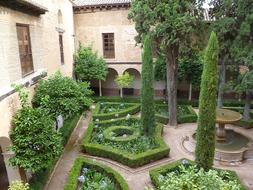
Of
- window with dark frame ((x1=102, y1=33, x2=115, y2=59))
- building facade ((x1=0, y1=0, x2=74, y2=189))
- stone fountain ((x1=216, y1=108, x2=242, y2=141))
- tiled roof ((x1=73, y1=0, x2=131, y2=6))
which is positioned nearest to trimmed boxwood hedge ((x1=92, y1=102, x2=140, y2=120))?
building facade ((x1=0, y1=0, x2=74, y2=189))

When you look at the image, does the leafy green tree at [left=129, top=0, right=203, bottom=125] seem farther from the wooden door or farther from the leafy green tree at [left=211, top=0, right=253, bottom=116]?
the wooden door

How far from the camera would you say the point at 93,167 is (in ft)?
38.8

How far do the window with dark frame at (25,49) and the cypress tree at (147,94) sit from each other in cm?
583

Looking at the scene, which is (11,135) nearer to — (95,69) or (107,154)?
(107,154)

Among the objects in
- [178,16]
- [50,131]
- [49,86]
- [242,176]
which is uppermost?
[178,16]

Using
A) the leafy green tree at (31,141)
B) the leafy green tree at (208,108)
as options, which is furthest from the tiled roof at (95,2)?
the leafy green tree at (31,141)

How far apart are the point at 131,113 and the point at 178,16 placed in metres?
7.60

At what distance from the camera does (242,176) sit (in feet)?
38.7

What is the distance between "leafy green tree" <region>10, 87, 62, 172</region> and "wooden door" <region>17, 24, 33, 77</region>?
1.91 m

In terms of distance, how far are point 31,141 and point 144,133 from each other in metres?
7.03

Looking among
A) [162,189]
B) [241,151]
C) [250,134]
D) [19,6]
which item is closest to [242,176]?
[241,151]

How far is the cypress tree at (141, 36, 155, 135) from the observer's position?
14.3m

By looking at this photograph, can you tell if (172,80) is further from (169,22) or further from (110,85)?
(110,85)

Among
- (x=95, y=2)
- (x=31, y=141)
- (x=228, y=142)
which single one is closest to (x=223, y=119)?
(x=228, y=142)
